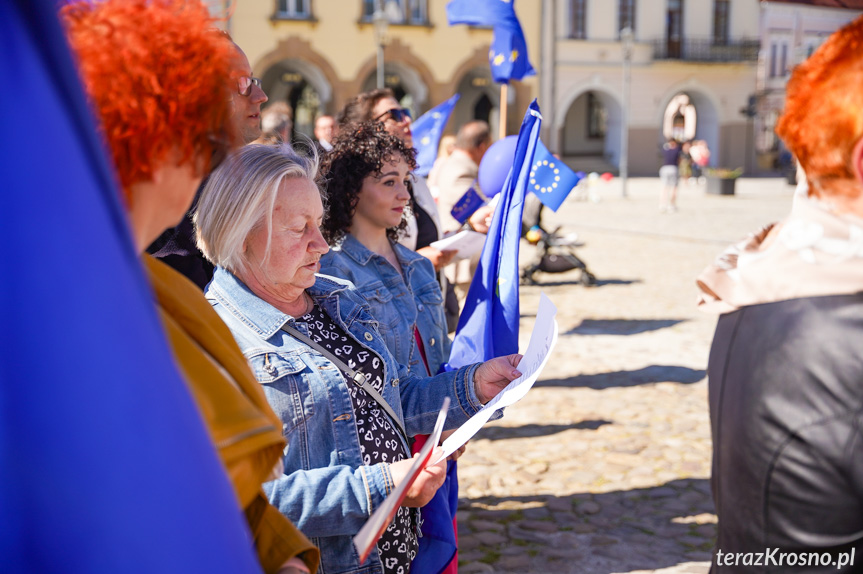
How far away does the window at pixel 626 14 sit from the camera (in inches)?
1345

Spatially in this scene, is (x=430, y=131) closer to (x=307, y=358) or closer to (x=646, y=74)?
(x=307, y=358)

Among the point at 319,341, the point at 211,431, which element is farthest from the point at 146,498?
the point at 319,341

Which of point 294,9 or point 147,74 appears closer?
point 147,74

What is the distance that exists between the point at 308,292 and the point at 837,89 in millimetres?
1423

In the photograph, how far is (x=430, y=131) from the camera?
5.72 metres

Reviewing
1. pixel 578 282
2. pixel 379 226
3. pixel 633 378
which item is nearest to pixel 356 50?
pixel 578 282

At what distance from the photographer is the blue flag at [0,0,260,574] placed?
726 millimetres

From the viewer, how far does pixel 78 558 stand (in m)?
0.73

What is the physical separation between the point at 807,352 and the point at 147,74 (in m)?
1.09

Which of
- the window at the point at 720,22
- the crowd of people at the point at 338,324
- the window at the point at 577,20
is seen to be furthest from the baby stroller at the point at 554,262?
the window at the point at 720,22

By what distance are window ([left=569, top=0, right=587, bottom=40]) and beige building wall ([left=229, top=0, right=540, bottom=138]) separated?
2329 millimetres

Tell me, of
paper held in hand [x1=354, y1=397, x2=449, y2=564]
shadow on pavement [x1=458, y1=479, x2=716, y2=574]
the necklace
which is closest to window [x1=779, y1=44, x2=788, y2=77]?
shadow on pavement [x1=458, y1=479, x2=716, y2=574]

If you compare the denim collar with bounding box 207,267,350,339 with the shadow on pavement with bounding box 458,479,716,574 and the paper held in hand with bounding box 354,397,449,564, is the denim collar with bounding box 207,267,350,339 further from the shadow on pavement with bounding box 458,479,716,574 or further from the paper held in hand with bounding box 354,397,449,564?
the shadow on pavement with bounding box 458,479,716,574

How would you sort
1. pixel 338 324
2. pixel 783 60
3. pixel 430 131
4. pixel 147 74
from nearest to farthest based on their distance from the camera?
pixel 147 74, pixel 338 324, pixel 430 131, pixel 783 60
